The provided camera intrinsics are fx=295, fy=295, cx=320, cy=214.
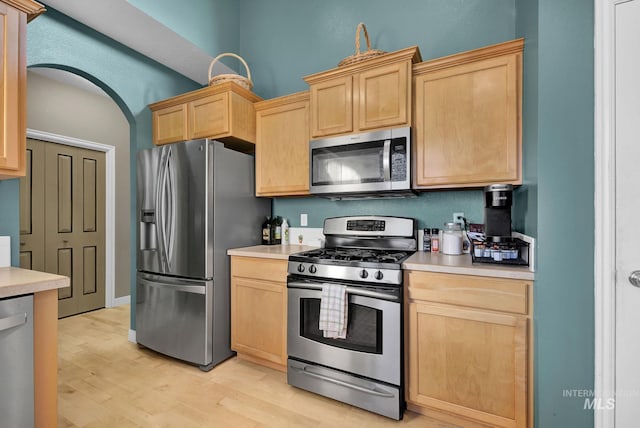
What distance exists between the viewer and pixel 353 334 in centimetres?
183

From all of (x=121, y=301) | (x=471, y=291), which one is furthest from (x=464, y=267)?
(x=121, y=301)

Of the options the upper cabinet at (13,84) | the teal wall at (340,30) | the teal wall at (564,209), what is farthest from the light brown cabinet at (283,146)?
the teal wall at (564,209)

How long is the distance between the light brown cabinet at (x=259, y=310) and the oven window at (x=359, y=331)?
31 centimetres

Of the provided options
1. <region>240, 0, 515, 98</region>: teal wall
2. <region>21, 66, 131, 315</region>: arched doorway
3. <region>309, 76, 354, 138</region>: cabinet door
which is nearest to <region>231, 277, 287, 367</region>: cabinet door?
<region>309, 76, 354, 138</region>: cabinet door

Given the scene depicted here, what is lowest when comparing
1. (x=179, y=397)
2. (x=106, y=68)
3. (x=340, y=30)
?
(x=179, y=397)

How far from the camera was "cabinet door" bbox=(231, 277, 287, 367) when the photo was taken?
86.3 inches

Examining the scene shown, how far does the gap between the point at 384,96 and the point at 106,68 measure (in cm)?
232

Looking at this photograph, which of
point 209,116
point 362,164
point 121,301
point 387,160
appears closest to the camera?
point 387,160

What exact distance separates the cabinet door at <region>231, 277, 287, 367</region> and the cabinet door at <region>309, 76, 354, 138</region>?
1.24 m

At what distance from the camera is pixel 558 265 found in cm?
131

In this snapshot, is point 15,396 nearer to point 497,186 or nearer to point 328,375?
point 328,375

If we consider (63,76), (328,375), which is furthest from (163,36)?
(328,375)

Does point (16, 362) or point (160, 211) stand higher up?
point (160, 211)

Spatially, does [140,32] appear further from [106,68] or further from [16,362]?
[16,362]
